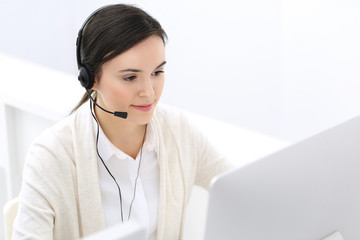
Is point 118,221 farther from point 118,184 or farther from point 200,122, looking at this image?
point 200,122

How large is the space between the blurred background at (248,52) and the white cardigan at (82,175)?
2097 millimetres

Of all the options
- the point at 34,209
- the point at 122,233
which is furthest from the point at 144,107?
the point at 122,233

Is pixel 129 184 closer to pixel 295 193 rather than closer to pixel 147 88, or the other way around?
pixel 147 88

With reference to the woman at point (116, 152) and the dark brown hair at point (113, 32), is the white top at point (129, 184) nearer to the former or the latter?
the woman at point (116, 152)

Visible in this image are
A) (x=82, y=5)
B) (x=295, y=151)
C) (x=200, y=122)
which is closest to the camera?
(x=295, y=151)

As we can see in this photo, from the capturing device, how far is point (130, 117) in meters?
1.55

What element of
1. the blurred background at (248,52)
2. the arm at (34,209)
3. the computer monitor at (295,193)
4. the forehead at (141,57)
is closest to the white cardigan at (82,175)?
the arm at (34,209)

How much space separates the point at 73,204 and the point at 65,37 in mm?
3994

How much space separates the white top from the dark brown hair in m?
0.20

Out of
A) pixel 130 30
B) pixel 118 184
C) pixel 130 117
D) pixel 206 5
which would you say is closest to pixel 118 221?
pixel 118 184

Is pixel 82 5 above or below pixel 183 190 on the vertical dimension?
above

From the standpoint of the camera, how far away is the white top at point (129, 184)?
1640mm

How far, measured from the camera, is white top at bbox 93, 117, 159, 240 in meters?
1.64

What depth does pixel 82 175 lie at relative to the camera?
1.58m
